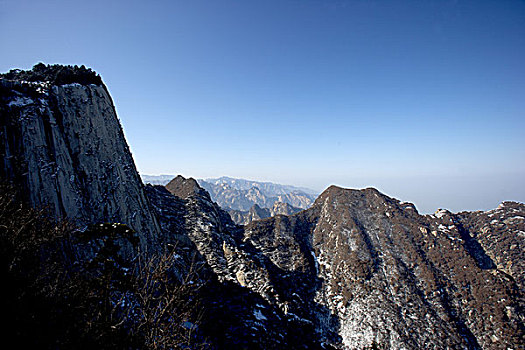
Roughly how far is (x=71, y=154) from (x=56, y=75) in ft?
35.3

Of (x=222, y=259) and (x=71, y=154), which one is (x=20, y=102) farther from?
(x=222, y=259)

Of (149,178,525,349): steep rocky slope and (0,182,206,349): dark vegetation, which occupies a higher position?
(0,182,206,349): dark vegetation

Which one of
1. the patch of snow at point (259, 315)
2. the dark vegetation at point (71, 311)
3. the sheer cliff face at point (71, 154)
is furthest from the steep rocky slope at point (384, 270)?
the dark vegetation at point (71, 311)

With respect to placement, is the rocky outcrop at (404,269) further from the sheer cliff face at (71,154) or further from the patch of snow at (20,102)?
the patch of snow at (20,102)

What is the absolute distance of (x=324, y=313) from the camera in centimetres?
4231

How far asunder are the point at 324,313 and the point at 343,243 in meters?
20.6

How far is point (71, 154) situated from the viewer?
2234 centimetres

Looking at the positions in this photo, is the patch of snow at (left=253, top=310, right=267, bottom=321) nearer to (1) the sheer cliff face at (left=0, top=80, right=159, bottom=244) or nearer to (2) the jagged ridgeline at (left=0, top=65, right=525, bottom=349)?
(2) the jagged ridgeline at (left=0, top=65, right=525, bottom=349)

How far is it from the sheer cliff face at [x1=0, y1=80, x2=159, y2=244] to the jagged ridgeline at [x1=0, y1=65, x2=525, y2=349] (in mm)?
121

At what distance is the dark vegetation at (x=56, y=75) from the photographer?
76.3 ft

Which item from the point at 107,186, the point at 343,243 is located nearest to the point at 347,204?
the point at 343,243

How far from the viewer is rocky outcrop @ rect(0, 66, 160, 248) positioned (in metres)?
18.7

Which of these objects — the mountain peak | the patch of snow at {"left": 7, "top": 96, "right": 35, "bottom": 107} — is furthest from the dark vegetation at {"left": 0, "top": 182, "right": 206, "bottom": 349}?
the mountain peak

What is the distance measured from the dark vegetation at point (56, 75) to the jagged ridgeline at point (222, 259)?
0.78 feet
